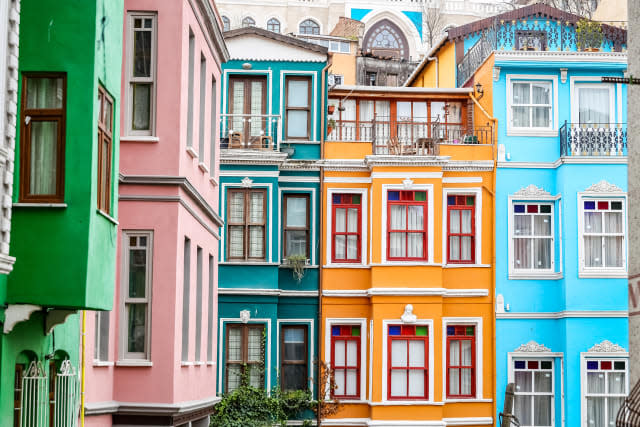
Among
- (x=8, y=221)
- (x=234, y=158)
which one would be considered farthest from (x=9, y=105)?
(x=234, y=158)

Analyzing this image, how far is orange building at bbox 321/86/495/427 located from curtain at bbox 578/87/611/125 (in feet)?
8.97

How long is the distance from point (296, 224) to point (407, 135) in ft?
14.2

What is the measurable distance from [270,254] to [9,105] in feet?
65.4

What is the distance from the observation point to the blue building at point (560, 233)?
32.3m

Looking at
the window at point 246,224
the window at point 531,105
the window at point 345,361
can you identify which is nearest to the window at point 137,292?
the window at point 246,224

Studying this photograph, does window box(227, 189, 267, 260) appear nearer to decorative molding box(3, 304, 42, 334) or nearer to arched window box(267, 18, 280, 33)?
decorative molding box(3, 304, 42, 334)

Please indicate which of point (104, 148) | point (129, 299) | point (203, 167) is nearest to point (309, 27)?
point (203, 167)

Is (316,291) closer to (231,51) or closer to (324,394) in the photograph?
(324,394)

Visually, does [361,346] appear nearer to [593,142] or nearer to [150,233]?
[593,142]

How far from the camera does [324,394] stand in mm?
32281

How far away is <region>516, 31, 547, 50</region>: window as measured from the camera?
36.4 meters

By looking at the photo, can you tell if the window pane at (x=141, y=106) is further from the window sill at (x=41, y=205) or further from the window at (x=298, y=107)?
the window at (x=298, y=107)

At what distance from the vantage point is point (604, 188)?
32781mm

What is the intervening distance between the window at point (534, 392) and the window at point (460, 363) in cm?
120
